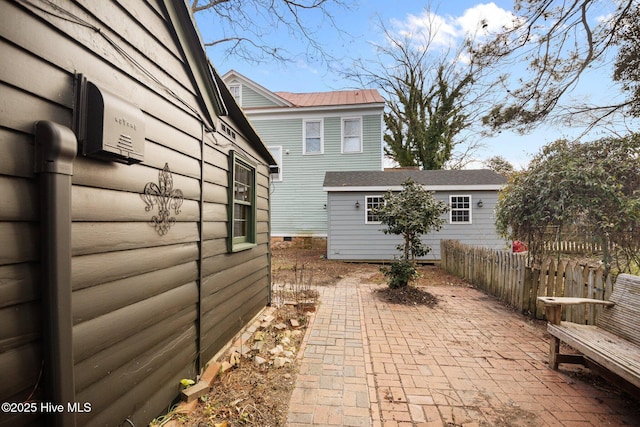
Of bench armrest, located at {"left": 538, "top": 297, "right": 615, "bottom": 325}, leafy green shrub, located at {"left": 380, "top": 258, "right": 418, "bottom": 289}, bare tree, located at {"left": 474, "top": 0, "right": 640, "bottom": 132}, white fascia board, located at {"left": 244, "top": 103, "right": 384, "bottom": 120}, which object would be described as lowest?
leafy green shrub, located at {"left": 380, "top": 258, "right": 418, "bottom": 289}

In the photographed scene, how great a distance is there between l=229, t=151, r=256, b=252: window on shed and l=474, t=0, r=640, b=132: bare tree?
5099 millimetres

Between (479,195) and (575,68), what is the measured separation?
6.07m

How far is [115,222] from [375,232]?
10013 millimetres

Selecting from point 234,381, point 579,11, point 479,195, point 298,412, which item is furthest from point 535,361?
point 479,195

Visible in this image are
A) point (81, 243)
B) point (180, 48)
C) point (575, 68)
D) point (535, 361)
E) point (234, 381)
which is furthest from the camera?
point (575, 68)

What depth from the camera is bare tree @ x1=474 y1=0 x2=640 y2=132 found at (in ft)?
15.3

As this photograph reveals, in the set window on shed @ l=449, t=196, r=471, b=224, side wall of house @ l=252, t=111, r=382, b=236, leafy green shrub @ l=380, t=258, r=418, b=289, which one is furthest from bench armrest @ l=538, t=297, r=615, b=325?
side wall of house @ l=252, t=111, r=382, b=236

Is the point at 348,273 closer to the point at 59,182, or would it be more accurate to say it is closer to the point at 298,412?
the point at 298,412

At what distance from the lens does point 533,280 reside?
4988mm

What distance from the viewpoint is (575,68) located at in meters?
5.23

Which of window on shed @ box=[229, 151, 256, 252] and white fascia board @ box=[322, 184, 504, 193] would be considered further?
white fascia board @ box=[322, 184, 504, 193]

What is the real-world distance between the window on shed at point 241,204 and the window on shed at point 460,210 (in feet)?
28.7

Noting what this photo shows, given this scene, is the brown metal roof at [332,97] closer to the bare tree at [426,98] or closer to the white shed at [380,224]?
the bare tree at [426,98]

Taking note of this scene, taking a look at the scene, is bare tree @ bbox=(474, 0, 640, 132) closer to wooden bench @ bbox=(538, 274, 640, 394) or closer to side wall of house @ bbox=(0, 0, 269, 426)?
wooden bench @ bbox=(538, 274, 640, 394)
